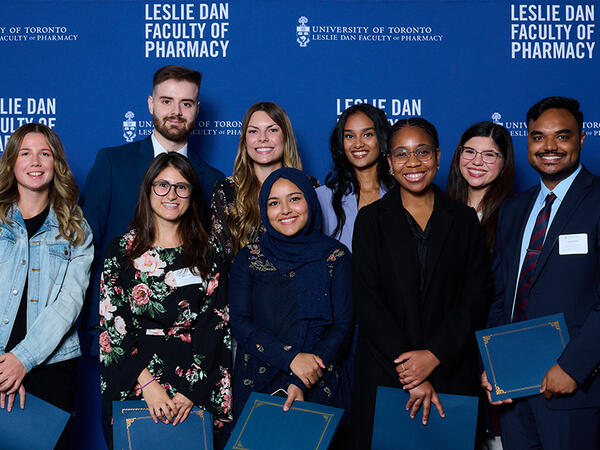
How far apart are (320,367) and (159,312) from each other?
735 mm

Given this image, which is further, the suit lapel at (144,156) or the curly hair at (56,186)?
the suit lapel at (144,156)

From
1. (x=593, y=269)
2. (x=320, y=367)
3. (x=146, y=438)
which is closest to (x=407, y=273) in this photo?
(x=320, y=367)

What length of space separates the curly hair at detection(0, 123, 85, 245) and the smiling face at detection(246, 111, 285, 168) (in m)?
0.95

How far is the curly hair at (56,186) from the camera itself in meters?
3.00

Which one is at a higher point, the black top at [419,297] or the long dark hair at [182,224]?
the long dark hair at [182,224]

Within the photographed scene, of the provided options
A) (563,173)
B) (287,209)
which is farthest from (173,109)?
(563,173)

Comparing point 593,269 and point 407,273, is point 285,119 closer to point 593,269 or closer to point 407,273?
point 407,273

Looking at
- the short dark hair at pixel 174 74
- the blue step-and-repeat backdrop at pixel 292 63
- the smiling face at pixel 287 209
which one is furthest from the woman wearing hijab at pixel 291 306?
the blue step-and-repeat backdrop at pixel 292 63

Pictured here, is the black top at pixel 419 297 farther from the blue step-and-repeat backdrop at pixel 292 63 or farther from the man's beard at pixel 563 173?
the blue step-and-repeat backdrop at pixel 292 63

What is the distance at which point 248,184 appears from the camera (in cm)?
338

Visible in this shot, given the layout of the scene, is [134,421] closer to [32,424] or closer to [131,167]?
[32,424]

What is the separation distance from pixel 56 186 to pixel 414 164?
1.73 metres

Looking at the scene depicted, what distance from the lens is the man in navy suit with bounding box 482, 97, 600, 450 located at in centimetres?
238

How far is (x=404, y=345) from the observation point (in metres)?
2.48
